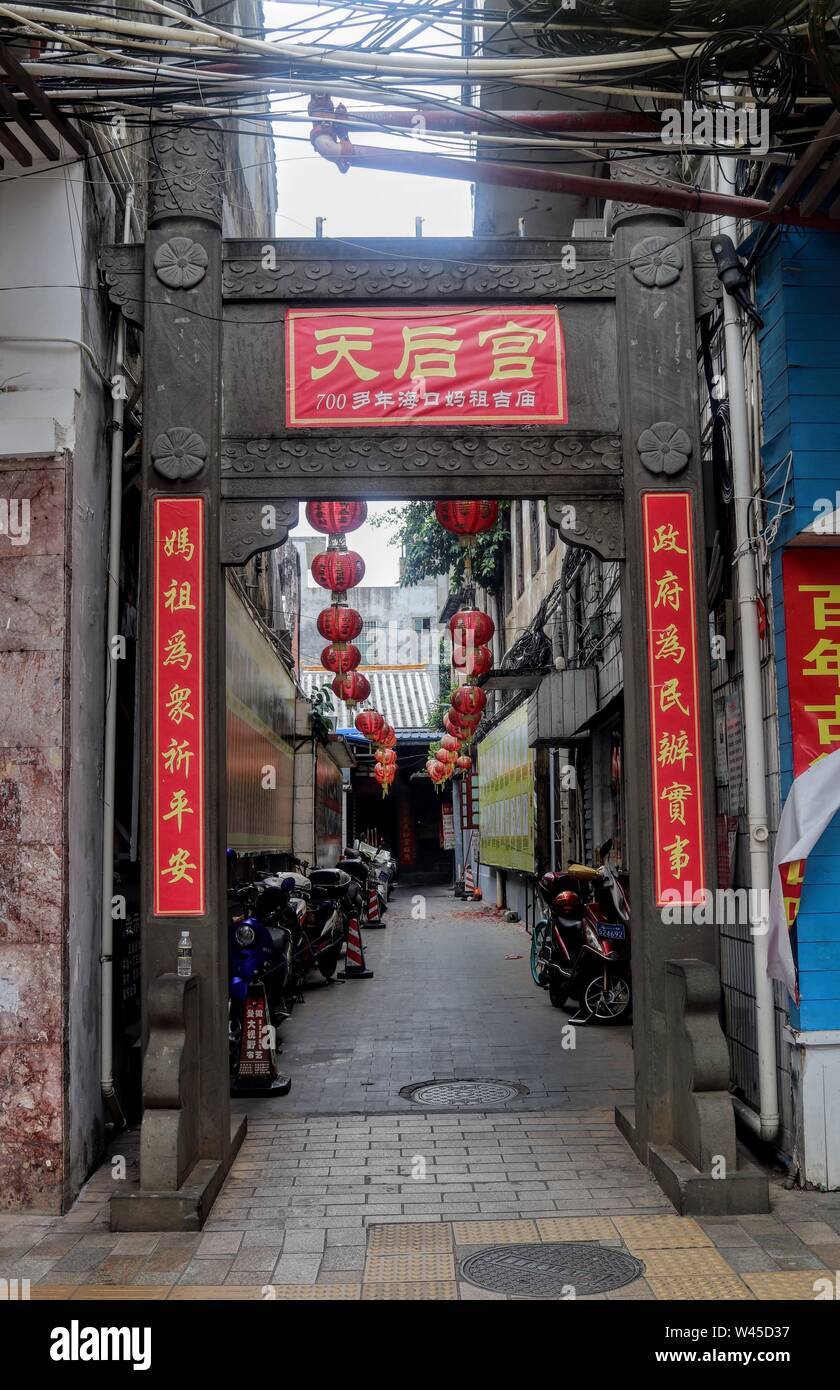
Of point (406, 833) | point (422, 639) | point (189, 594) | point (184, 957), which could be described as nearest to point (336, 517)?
point (189, 594)

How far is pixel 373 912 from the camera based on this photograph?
2422cm

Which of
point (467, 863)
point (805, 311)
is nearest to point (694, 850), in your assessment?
point (805, 311)

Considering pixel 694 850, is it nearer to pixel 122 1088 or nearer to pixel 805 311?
pixel 805 311

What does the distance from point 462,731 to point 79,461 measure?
14250mm

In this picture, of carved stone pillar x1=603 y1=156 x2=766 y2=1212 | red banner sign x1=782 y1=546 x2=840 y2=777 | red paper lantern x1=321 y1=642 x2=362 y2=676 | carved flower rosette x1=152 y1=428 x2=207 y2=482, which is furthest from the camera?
red paper lantern x1=321 y1=642 x2=362 y2=676

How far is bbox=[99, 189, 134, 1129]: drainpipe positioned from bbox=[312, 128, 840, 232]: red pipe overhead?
219 centimetres

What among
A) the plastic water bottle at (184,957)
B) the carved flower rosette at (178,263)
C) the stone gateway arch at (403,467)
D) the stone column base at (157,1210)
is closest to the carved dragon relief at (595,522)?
the stone gateway arch at (403,467)

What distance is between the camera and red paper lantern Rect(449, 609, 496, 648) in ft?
47.6

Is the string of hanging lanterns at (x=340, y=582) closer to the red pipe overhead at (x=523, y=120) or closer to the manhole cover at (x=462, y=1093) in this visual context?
the red pipe overhead at (x=523, y=120)

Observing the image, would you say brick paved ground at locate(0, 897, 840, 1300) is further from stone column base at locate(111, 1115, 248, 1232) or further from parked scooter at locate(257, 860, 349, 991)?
parked scooter at locate(257, 860, 349, 991)

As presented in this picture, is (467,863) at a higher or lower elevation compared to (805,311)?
lower

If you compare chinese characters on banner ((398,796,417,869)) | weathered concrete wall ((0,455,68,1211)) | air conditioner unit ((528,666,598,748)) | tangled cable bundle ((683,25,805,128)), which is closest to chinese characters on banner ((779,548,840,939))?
tangled cable bundle ((683,25,805,128))

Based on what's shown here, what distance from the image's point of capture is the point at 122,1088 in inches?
295

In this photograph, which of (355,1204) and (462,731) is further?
(462,731)
